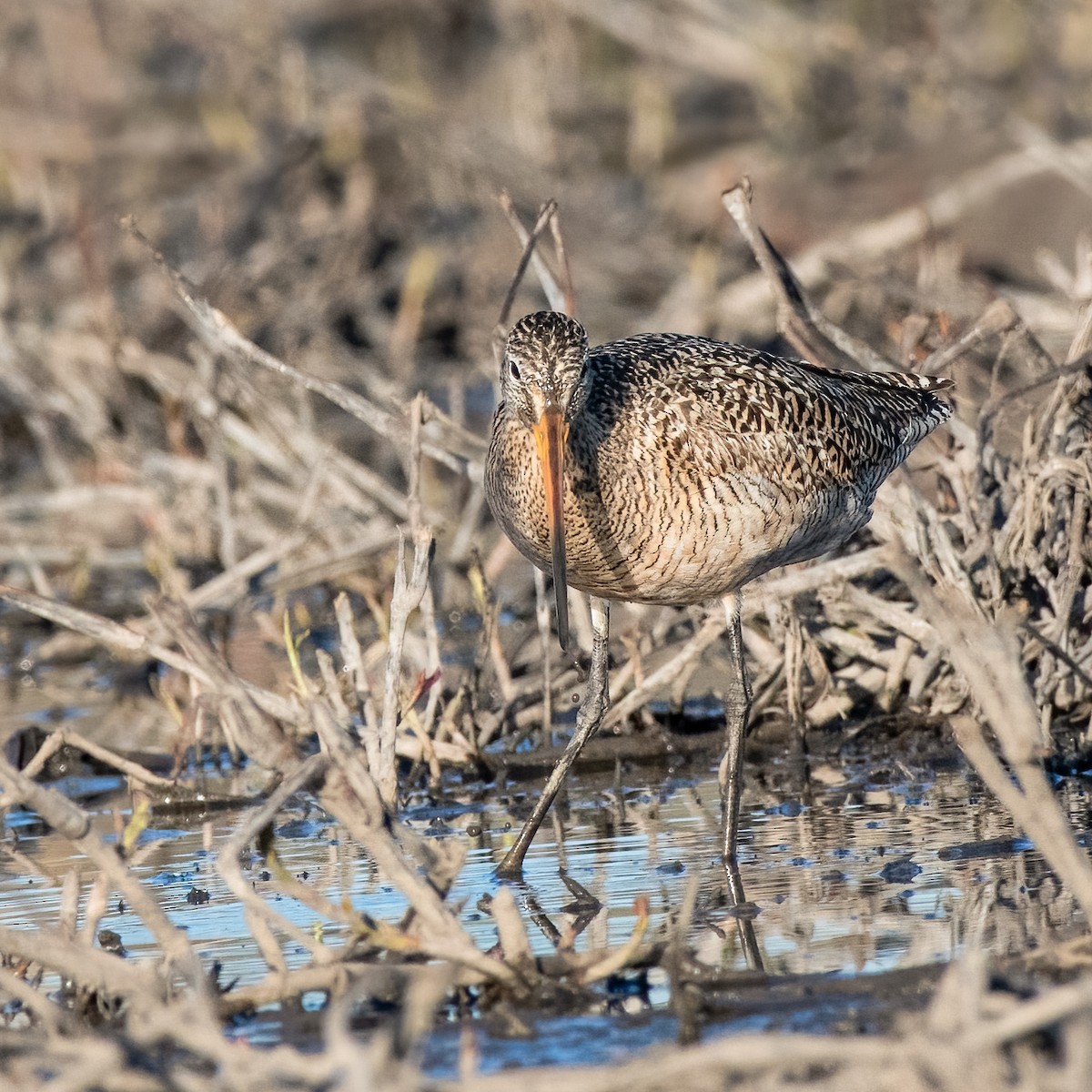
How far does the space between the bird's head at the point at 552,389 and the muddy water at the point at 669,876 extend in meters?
0.75

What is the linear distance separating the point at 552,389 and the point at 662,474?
0.46 meters

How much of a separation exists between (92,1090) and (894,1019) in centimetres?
151

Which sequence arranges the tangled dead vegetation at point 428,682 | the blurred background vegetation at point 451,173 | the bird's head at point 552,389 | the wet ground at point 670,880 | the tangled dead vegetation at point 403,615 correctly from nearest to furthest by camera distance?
1. the tangled dead vegetation at point 428,682
2. the tangled dead vegetation at point 403,615
3. the wet ground at point 670,880
4. the bird's head at point 552,389
5. the blurred background vegetation at point 451,173

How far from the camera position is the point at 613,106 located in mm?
16422

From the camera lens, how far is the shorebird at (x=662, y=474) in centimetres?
504

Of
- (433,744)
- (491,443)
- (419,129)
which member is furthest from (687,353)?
(419,129)

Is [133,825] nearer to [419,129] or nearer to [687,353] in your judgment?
[687,353]

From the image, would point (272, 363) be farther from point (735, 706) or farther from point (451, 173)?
point (451, 173)

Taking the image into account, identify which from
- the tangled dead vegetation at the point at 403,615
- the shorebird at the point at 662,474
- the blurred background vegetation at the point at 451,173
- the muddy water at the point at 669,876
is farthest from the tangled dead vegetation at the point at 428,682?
the blurred background vegetation at the point at 451,173

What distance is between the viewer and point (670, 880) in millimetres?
5066

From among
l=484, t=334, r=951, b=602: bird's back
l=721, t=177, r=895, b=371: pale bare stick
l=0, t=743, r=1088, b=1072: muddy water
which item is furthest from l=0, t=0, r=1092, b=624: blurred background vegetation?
l=0, t=743, r=1088, b=1072: muddy water

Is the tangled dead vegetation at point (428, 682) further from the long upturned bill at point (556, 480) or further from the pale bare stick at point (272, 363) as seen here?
the long upturned bill at point (556, 480)

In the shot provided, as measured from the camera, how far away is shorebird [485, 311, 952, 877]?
5.04 metres

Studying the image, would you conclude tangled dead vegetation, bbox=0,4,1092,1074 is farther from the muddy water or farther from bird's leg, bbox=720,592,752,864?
bird's leg, bbox=720,592,752,864
